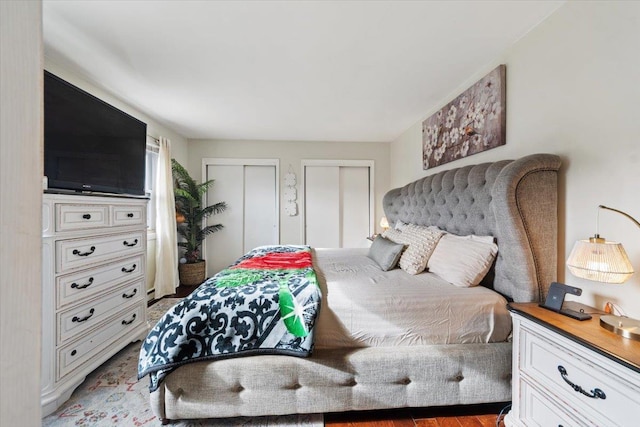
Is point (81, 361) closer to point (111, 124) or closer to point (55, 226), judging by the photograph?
point (55, 226)

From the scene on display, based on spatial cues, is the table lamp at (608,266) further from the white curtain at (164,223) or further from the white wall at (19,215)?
the white curtain at (164,223)

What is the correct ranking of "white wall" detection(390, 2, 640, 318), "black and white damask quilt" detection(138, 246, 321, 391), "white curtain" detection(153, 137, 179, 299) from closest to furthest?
"white wall" detection(390, 2, 640, 318), "black and white damask quilt" detection(138, 246, 321, 391), "white curtain" detection(153, 137, 179, 299)

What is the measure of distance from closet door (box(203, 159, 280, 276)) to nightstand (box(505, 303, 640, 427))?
11.2 feet

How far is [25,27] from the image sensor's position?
1.24 ft

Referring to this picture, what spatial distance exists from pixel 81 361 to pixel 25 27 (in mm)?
1969

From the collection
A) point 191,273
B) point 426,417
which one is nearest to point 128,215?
point 191,273

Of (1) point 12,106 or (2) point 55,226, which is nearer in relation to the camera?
(1) point 12,106

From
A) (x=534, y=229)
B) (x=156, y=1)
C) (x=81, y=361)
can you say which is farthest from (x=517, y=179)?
(x=81, y=361)

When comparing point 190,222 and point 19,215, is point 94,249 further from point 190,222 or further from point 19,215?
point 190,222

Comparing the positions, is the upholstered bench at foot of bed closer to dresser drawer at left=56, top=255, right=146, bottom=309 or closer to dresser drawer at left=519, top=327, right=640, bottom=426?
dresser drawer at left=519, top=327, right=640, bottom=426

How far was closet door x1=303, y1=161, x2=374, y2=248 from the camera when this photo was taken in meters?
4.16

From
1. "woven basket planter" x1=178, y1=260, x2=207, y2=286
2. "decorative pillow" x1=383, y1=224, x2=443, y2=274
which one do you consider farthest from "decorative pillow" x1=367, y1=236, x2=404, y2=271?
"woven basket planter" x1=178, y1=260, x2=207, y2=286

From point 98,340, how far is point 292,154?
10.7 feet

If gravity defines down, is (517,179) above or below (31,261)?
above
